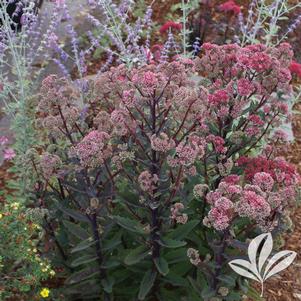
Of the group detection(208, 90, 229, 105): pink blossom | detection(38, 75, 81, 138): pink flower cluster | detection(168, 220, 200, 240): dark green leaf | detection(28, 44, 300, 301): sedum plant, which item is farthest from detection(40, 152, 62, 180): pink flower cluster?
detection(208, 90, 229, 105): pink blossom

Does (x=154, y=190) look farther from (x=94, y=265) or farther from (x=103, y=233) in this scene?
(x=94, y=265)

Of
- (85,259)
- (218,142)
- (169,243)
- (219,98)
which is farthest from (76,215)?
(219,98)

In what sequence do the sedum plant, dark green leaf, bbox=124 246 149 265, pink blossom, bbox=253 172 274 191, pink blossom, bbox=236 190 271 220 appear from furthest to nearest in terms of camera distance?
dark green leaf, bbox=124 246 149 265, the sedum plant, pink blossom, bbox=253 172 274 191, pink blossom, bbox=236 190 271 220

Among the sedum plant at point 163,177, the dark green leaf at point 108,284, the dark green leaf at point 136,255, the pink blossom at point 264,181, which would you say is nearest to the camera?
the pink blossom at point 264,181

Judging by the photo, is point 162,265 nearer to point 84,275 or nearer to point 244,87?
point 84,275

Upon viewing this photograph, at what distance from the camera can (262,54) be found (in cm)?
290

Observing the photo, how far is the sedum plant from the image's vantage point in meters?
2.55

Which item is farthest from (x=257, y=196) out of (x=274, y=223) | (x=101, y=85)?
(x=101, y=85)

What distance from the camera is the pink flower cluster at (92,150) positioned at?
8.12 feet

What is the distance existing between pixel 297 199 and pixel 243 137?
53 cm

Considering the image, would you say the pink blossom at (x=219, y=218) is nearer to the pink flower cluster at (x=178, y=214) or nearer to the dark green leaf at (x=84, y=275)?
the pink flower cluster at (x=178, y=214)

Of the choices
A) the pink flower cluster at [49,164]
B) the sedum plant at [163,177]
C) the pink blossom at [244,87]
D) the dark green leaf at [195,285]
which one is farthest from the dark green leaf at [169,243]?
the pink blossom at [244,87]

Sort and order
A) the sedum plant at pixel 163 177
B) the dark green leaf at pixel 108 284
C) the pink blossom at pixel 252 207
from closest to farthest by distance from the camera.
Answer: the pink blossom at pixel 252 207 < the sedum plant at pixel 163 177 < the dark green leaf at pixel 108 284

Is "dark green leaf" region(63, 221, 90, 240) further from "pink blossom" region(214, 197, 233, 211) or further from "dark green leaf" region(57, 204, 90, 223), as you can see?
"pink blossom" region(214, 197, 233, 211)
